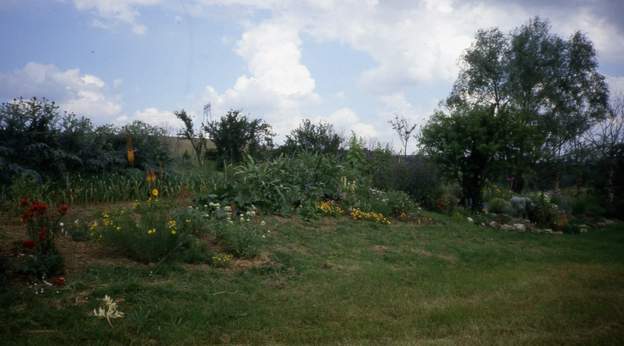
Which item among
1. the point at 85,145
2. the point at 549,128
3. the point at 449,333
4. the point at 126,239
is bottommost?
the point at 449,333

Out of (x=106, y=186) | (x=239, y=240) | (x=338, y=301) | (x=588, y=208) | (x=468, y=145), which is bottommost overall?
(x=338, y=301)

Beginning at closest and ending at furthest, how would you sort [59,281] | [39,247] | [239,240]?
[59,281] → [39,247] → [239,240]

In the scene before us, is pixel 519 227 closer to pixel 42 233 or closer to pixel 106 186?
pixel 106 186

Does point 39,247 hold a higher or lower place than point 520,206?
lower

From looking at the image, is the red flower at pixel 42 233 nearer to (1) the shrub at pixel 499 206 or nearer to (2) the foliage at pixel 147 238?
(2) the foliage at pixel 147 238

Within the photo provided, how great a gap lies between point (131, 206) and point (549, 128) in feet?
78.9

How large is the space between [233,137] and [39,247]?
9.57m

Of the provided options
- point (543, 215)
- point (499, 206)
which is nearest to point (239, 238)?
point (543, 215)

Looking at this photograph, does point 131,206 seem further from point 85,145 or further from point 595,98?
point 595,98

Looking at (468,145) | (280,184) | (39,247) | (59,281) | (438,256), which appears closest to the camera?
(59,281)

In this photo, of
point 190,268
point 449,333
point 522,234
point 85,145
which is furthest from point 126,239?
point 522,234

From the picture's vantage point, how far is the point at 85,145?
9656 mm

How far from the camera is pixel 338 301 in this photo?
465 cm

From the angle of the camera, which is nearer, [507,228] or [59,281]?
[59,281]
